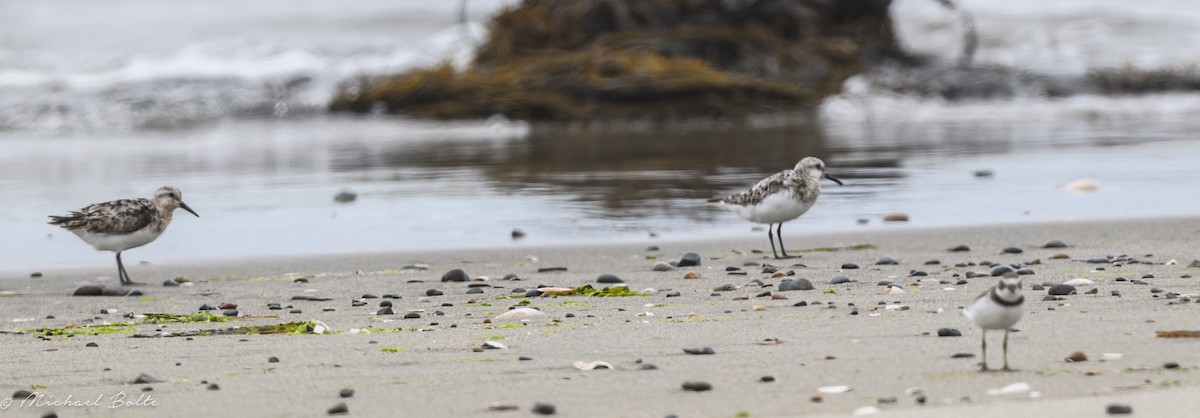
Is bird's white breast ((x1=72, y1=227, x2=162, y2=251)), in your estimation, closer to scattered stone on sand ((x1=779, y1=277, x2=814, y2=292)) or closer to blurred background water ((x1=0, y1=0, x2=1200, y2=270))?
blurred background water ((x1=0, y1=0, x2=1200, y2=270))

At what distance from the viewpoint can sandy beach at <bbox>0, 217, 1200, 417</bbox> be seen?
4.05 m

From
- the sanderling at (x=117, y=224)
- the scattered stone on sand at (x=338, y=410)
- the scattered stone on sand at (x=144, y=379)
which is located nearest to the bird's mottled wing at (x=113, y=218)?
the sanderling at (x=117, y=224)

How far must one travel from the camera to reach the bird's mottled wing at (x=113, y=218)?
785cm

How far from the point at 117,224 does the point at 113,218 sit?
1.7 inches

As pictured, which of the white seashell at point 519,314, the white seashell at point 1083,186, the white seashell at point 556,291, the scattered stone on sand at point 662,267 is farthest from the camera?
the white seashell at point 1083,186

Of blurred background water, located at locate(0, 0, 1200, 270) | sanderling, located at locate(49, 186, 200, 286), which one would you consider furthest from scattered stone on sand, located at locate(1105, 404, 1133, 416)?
sanderling, located at locate(49, 186, 200, 286)

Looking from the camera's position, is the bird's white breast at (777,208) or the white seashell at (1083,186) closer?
the bird's white breast at (777,208)

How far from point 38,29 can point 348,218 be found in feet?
75.0

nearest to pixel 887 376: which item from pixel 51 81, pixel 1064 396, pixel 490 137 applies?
pixel 1064 396

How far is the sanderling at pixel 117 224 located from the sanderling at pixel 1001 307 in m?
4.93

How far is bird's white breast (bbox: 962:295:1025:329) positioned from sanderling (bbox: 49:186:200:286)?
16.2ft

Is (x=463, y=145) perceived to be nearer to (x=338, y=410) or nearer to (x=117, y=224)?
(x=117, y=224)

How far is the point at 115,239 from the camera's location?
7.84m

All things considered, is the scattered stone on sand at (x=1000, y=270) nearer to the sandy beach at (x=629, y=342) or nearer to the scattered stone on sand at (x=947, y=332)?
the sandy beach at (x=629, y=342)
